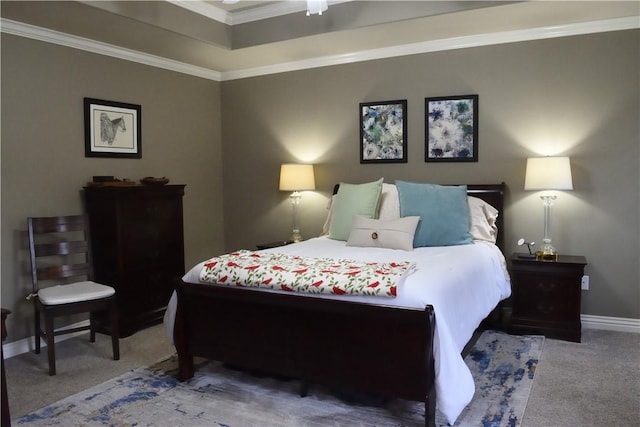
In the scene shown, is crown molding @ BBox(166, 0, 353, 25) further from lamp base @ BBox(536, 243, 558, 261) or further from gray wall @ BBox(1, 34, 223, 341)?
lamp base @ BBox(536, 243, 558, 261)

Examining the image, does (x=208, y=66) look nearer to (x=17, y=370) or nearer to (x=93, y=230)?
(x=93, y=230)

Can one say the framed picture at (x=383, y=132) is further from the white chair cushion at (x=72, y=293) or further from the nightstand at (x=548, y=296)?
the white chair cushion at (x=72, y=293)

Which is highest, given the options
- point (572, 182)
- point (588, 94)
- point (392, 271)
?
point (588, 94)

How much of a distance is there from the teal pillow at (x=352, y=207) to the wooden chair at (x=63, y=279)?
5.87 ft

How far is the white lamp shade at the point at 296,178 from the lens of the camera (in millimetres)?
4797

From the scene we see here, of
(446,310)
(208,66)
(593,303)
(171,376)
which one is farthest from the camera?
(208,66)

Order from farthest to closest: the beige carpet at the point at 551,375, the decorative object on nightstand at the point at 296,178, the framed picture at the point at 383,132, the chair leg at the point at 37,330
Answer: the decorative object on nightstand at the point at 296,178
the framed picture at the point at 383,132
the chair leg at the point at 37,330
the beige carpet at the point at 551,375

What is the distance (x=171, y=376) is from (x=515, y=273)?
2.58 m

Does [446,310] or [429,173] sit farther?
[429,173]

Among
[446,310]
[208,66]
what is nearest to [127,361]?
[446,310]

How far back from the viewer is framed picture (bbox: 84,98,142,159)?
13.6 feet

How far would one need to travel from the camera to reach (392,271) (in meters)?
2.55

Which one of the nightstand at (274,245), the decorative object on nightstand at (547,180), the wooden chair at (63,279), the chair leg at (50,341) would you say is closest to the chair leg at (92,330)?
the wooden chair at (63,279)

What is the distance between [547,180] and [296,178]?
2.23 meters
